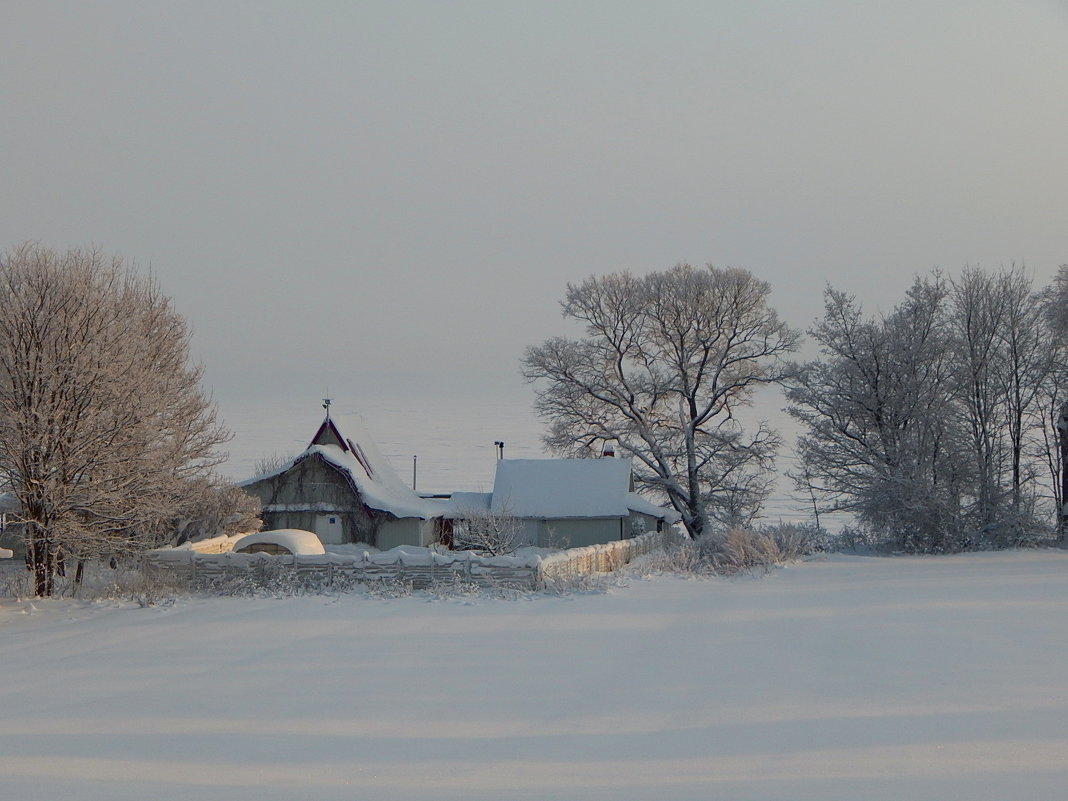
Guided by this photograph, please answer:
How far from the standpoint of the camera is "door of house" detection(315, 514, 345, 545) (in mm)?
36906

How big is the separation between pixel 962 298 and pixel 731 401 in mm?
9568

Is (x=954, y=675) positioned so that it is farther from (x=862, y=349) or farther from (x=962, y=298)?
(x=962, y=298)

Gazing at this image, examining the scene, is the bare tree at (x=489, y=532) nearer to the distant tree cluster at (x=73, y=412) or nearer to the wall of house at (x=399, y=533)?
the wall of house at (x=399, y=533)

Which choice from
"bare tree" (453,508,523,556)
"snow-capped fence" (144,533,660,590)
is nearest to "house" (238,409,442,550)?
"bare tree" (453,508,523,556)

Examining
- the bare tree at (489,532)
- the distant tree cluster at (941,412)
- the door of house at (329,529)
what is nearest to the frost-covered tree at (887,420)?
the distant tree cluster at (941,412)

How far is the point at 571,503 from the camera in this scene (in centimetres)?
3816

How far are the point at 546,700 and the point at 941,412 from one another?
26071 millimetres

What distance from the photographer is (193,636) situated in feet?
51.0

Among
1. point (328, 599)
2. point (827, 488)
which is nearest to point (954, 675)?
point (328, 599)

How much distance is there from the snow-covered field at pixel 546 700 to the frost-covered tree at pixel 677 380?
20.1m

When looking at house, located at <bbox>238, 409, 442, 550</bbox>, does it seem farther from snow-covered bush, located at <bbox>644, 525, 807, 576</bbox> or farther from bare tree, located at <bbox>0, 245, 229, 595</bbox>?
bare tree, located at <bbox>0, 245, 229, 595</bbox>

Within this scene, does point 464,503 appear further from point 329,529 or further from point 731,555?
point 731,555

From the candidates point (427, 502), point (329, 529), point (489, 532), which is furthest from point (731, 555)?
point (427, 502)

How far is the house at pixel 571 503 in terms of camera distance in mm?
37812
